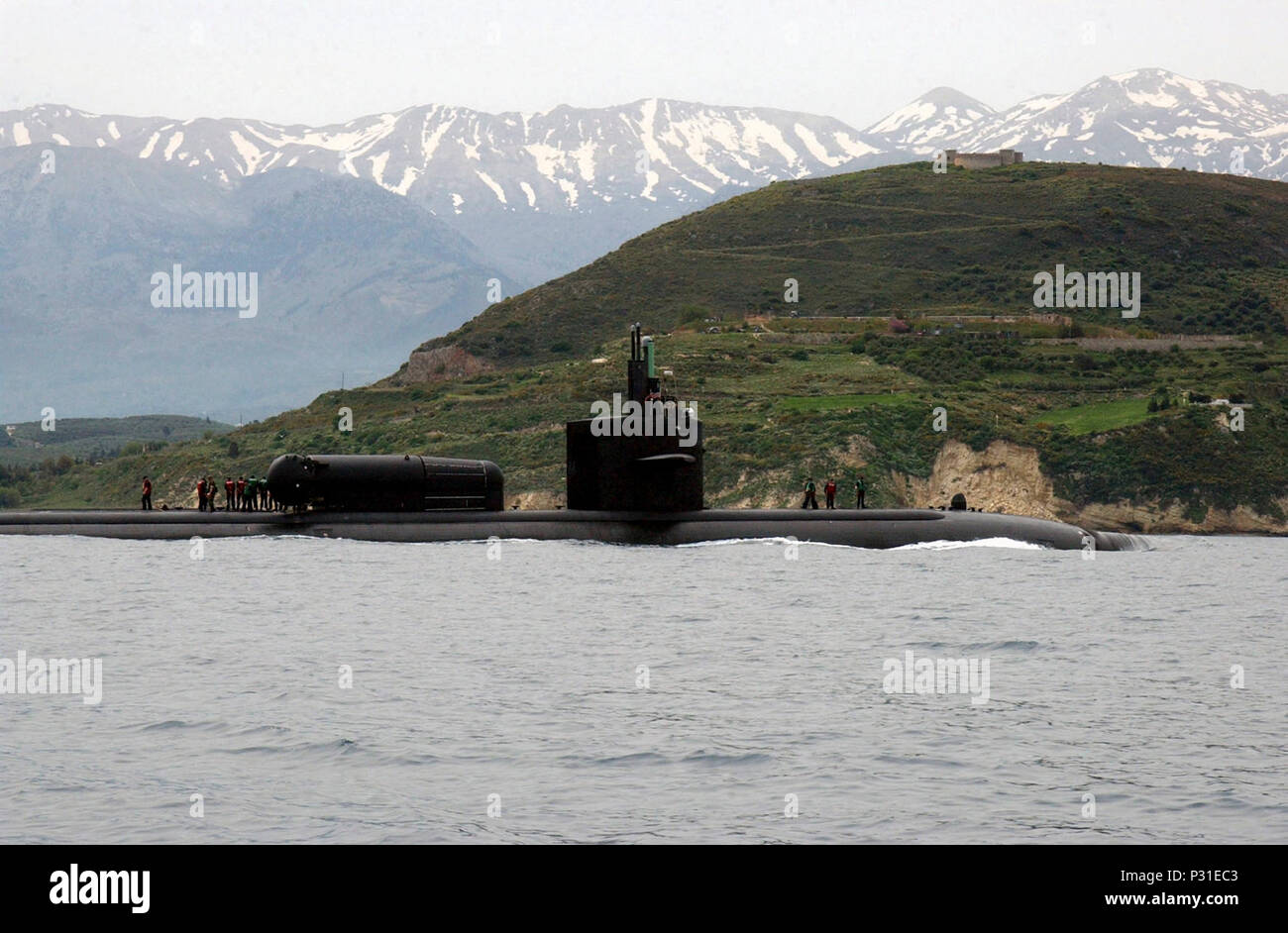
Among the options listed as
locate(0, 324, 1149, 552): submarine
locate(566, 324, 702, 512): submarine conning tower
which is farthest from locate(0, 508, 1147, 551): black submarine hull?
locate(566, 324, 702, 512): submarine conning tower

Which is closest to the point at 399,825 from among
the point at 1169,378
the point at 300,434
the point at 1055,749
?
the point at 1055,749

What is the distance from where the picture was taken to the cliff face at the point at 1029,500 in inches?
3214

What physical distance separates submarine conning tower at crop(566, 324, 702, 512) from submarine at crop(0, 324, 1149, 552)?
0.03 metres

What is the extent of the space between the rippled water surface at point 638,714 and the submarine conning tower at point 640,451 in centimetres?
235

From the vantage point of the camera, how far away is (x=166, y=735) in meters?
21.7

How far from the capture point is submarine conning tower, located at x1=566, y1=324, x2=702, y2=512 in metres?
41.3

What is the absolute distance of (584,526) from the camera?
41.8m

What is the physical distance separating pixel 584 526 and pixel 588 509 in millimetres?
920

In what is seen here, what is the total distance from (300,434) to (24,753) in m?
94.9

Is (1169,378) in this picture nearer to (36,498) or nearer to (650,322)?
(650,322)

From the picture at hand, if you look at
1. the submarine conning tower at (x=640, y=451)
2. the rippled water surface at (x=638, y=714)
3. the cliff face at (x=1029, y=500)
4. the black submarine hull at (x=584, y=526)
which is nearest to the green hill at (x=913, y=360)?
the cliff face at (x=1029, y=500)

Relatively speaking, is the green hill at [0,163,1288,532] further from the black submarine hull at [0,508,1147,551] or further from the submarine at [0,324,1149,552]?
the submarine at [0,324,1149,552]

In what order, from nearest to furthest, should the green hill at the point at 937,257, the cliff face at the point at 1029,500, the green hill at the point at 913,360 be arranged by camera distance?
the cliff face at the point at 1029,500 < the green hill at the point at 913,360 < the green hill at the point at 937,257

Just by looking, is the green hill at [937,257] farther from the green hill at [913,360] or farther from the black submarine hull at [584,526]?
the black submarine hull at [584,526]
